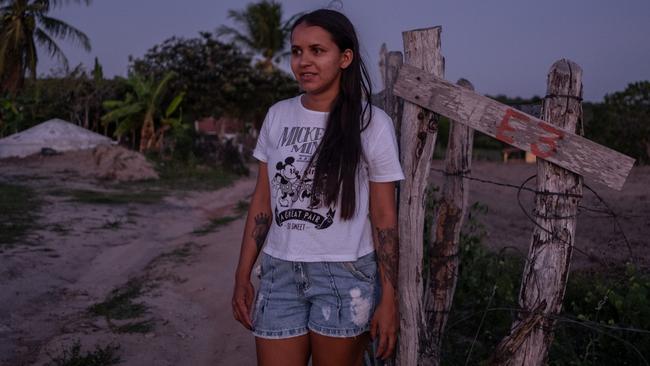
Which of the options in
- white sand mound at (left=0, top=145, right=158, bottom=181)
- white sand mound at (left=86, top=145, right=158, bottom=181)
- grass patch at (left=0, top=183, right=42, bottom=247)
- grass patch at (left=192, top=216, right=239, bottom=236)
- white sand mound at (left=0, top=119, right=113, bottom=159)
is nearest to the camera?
grass patch at (left=0, top=183, right=42, bottom=247)

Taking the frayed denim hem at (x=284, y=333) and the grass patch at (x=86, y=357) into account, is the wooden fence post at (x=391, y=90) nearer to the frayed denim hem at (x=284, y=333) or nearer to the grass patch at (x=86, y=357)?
the frayed denim hem at (x=284, y=333)

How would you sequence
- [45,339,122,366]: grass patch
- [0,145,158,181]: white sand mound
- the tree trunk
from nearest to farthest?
[45,339,122,366]: grass patch
[0,145,158,181]: white sand mound
the tree trunk

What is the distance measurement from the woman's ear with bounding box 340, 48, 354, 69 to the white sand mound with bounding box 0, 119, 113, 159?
1854 cm

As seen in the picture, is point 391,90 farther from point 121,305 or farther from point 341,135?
point 121,305

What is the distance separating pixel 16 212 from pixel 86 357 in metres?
6.35

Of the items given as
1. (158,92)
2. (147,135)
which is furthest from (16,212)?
(147,135)

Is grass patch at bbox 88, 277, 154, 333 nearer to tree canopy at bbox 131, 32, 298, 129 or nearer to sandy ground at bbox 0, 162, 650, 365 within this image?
sandy ground at bbox 0, 162, 650, 365

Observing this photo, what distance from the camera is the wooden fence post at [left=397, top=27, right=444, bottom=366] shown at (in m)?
2.58

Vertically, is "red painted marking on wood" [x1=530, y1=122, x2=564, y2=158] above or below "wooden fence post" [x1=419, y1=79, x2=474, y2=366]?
above

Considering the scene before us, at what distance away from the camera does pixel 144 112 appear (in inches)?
822

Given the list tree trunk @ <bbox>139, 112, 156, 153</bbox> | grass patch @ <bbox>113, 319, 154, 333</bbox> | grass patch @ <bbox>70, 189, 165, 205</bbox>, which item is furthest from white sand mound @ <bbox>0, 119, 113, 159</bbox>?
grass patch @ <bbox>113, 319, 154, 333</bbox>

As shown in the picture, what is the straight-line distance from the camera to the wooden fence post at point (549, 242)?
2.36m

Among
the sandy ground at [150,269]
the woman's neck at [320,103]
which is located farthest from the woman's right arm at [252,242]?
the sandy ground at [150,269]

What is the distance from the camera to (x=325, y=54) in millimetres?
2252
